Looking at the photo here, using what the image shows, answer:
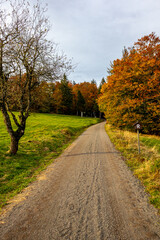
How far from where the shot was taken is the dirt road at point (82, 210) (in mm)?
2932

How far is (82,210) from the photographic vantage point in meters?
3.68

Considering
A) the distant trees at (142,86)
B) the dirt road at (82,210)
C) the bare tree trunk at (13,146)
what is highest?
the distant trees at (142,86)

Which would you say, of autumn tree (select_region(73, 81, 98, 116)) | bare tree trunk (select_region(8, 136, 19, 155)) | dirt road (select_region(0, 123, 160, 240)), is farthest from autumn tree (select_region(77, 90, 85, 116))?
dirt road (select_region(0, 123, 160, 240))

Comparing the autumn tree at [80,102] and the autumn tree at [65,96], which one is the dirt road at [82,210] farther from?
the autumn tree at [80,102]

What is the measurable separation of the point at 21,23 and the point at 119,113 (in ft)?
50.5

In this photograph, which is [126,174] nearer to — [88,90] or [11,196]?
[11,196]

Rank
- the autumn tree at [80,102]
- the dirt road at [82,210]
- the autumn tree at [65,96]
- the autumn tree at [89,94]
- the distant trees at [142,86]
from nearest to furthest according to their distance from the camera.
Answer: the dirt road at [82,210] < the distant trees at [142,86] < the autumn tree at [65,96] < the autumn tree at [80,102] < the autumn tree at [89,94]

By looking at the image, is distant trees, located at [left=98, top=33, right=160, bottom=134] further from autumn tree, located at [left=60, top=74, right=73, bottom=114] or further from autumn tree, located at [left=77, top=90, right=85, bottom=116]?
autumn tree, located at [left=77, top=90, right=85, bottom=116]

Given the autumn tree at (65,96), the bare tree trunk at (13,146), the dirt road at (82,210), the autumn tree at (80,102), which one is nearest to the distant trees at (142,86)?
the dirt road at (82,210)

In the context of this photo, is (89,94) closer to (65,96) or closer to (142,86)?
(65,96)

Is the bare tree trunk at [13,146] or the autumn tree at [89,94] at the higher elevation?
the autumn tree at [89,94]

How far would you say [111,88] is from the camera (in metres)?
19.4

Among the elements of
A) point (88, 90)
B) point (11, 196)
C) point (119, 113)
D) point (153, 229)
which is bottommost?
point (11, 196)

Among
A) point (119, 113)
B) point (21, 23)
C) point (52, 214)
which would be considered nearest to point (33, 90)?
point (21, 23)
